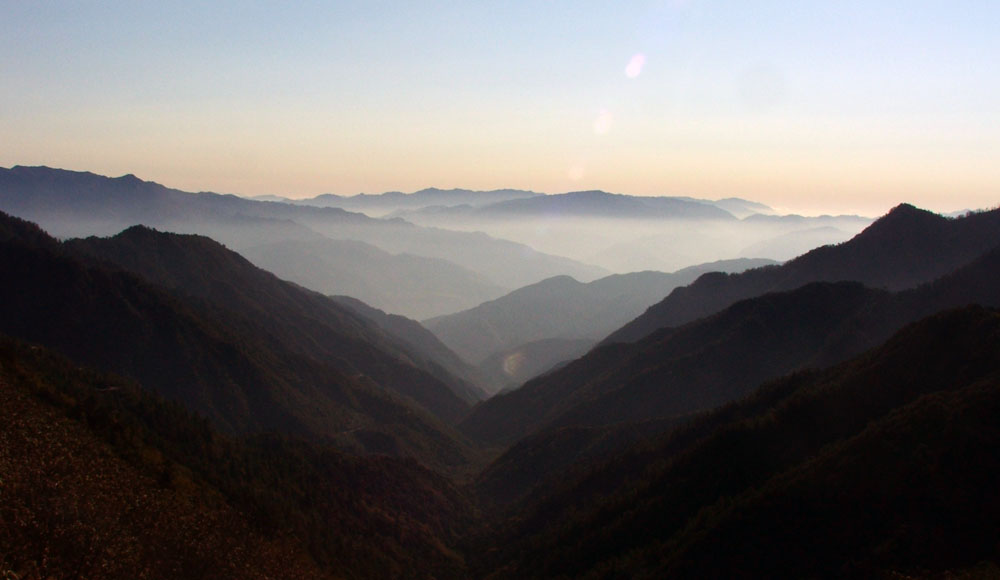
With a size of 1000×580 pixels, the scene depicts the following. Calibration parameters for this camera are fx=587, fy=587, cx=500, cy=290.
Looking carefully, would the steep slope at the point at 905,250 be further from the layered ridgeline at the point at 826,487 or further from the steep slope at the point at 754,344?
the layered ridgeline at the point at 826,487

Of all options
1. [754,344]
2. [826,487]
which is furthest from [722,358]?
[826,487]

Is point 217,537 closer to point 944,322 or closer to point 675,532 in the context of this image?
point 675,532

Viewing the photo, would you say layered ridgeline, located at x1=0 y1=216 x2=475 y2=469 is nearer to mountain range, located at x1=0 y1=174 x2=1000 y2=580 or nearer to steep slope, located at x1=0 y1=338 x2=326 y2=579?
A: mountain range, located at x1=0 y1=174 x2=1000 y2=580

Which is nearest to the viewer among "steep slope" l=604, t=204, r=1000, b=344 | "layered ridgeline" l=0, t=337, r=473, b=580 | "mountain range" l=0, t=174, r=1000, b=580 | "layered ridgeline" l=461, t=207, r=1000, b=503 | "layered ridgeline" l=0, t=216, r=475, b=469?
"layered ridgeline" l=0, t=337, r=473, b=580

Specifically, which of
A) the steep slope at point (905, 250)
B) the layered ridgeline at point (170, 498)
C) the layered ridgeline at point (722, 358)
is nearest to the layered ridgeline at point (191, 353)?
the layered ridgeline at point (170, 498)

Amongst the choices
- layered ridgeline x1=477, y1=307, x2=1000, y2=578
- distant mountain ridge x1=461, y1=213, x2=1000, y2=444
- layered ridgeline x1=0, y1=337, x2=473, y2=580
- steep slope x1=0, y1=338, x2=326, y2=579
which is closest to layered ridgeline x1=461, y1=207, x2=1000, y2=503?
distant mountain ridge x1=461, y1=213, x2=1000, y2=444

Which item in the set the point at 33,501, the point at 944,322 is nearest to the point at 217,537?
the point at 33,501

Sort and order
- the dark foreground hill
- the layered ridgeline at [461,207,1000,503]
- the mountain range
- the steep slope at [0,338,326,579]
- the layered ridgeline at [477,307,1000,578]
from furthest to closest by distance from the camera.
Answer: the layered ridgeline at [461,207,1000,503] → the dark foreground hill → the mountain range → the layered ridgeline at [477,307,1000,578] → the steep slope at [0,338,326,579]
